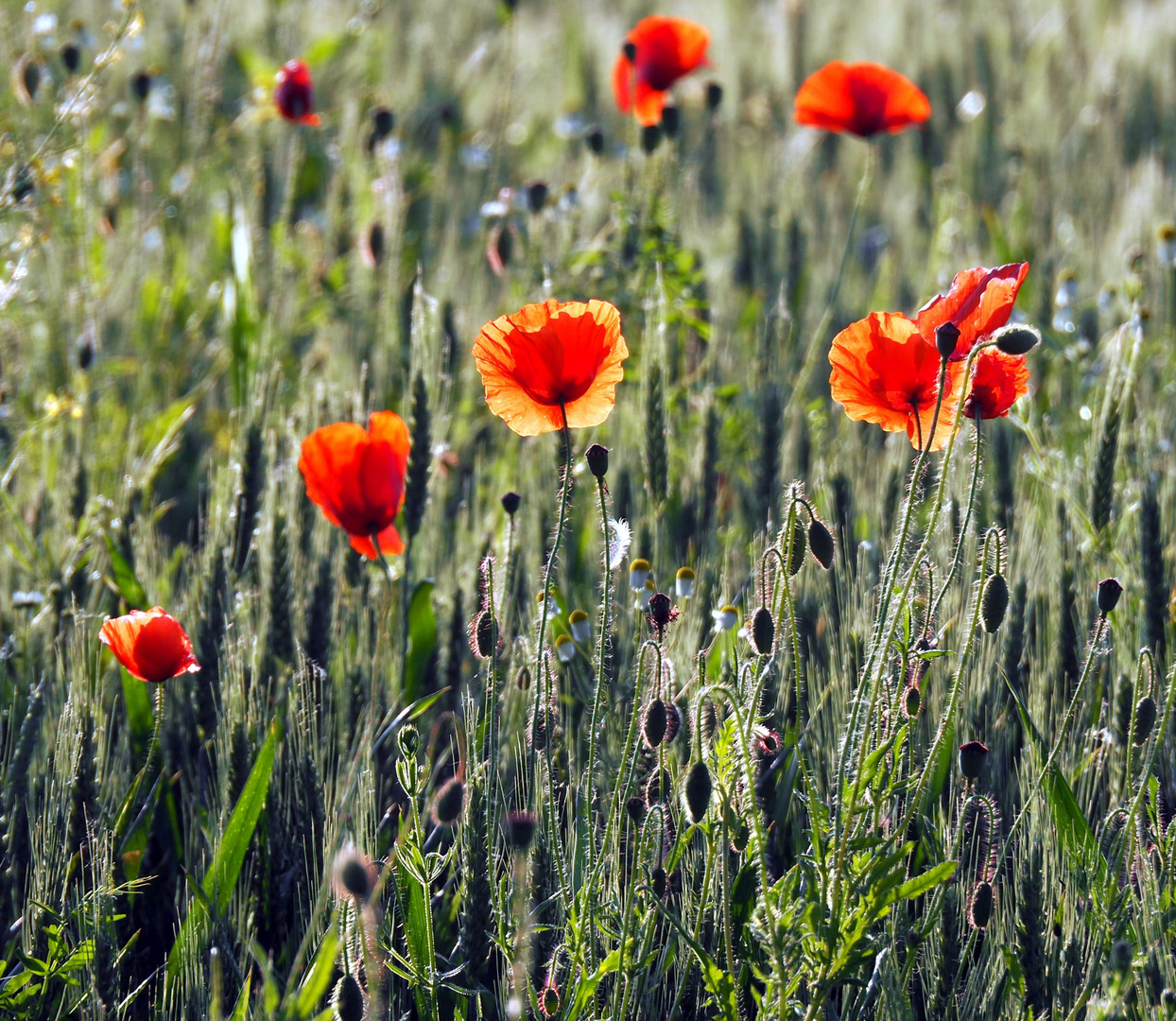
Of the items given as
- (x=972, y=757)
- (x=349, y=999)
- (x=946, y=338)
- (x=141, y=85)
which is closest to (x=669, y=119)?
(x=141, y=85)

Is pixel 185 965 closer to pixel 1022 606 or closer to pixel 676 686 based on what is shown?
pixel 676 686

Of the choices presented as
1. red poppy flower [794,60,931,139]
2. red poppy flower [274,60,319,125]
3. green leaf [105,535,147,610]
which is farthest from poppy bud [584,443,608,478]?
red poppy flower [274,60,319,125]

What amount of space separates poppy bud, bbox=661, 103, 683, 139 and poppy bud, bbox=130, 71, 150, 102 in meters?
1.14

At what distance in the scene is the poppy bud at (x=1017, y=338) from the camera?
1.03 metres

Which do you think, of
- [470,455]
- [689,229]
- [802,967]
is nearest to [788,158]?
[689,229]

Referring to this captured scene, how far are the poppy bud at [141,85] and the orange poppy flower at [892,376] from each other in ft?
6.42

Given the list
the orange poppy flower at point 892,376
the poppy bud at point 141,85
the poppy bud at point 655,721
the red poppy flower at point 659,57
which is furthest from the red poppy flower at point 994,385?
the poppy bud at point 141,85

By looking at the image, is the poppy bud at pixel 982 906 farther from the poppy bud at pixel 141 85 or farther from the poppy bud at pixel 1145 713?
the poppy bud at pixel 141 85

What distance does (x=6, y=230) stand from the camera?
2.74 m

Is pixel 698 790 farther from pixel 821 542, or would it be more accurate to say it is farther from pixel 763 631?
pixel 821 542

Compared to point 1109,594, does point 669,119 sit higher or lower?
higher

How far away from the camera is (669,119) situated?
2412mm

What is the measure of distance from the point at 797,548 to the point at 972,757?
0.28m

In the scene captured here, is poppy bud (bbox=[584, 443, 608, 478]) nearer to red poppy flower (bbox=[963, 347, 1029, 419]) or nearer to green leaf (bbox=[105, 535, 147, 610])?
red poppy flower (bbox=[963, 347, 1029, 419])
